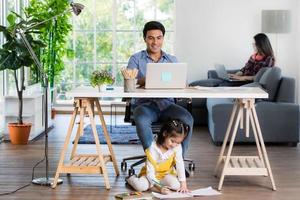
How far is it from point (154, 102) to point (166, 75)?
0.46 meters

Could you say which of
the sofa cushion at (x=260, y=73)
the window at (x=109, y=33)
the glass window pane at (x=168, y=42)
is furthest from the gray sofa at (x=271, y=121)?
the window at (x=109, y=33)

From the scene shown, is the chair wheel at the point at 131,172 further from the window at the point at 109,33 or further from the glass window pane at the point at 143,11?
the glass window pane at the point at 143,11

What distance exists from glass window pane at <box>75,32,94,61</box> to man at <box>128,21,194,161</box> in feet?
14.8

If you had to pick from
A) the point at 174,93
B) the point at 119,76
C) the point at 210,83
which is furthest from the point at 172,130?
the point at 119,76

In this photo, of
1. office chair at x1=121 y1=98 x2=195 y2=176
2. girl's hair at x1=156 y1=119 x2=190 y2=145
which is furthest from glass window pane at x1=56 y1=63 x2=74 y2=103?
girl's hair at x1=156 y1=119 x2=190 y2=145

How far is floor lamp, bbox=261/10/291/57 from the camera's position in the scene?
330 inches

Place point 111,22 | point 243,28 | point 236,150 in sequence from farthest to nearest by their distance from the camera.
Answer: point 111,22
point 243,28
point 236,150

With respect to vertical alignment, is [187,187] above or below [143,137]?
below

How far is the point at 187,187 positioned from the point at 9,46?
2.74 meters

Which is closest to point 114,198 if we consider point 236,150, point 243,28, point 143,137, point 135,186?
point 135,186

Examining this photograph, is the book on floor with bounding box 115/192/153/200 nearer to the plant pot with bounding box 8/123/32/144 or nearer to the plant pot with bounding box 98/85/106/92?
the plant pot with bounding box 98/85/106/92

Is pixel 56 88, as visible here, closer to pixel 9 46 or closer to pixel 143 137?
pixel 9 46

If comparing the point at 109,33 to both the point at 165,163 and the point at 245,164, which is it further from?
the point at 165,163

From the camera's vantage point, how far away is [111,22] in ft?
31.6
